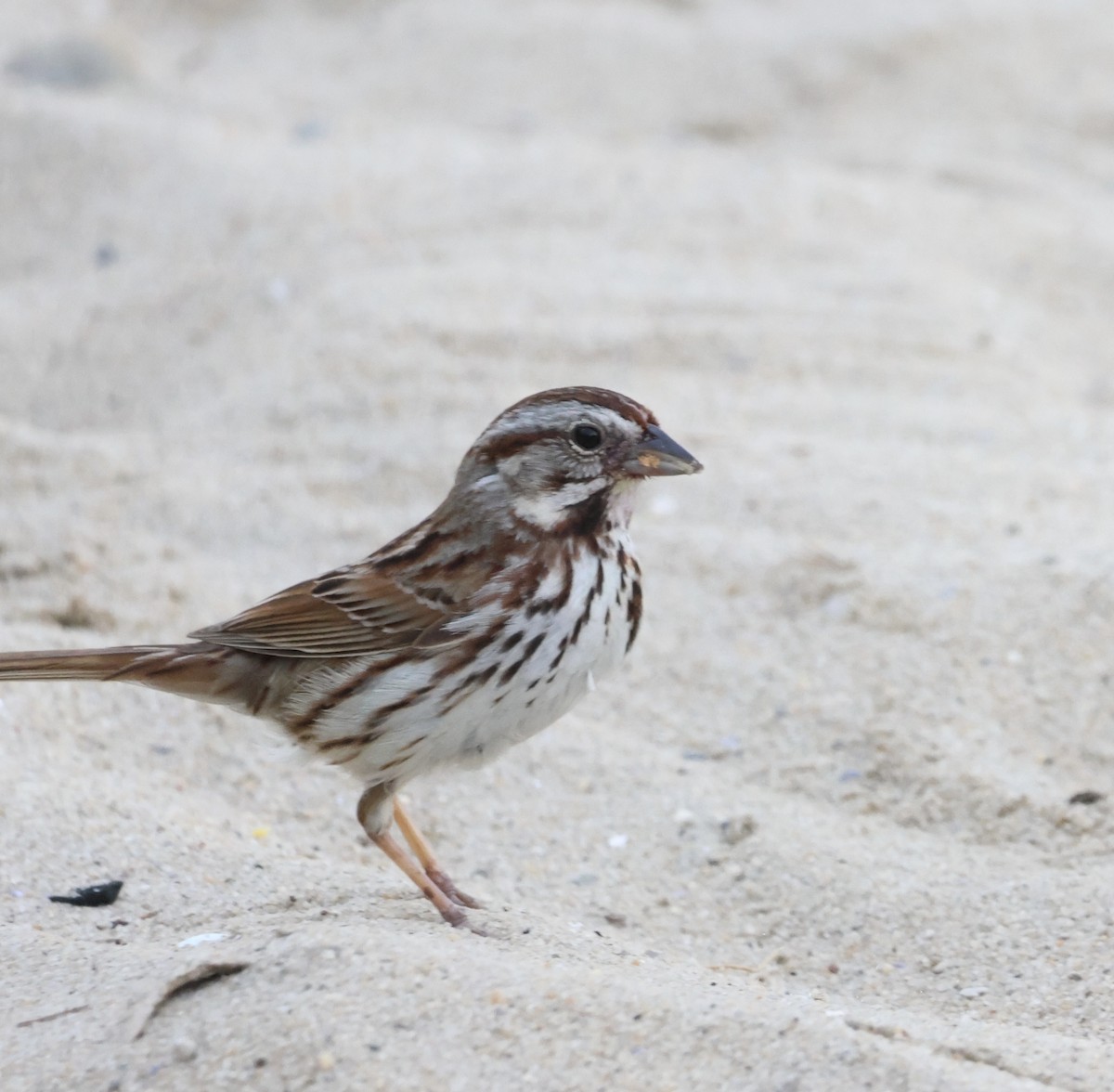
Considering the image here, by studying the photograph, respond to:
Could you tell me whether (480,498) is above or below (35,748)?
above

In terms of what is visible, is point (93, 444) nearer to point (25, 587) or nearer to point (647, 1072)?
point (25, 587)

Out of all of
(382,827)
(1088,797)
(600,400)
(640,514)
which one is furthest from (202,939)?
(640,514)

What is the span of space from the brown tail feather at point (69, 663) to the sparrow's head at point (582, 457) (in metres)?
0.97

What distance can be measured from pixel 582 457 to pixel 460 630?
49 cm

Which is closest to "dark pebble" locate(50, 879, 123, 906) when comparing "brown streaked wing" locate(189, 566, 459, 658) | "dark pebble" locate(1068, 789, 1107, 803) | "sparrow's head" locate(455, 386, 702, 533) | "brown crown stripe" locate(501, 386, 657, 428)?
"brown streaked wing" locate(189, 566, 459, 658)

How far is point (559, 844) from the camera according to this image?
15.1ft

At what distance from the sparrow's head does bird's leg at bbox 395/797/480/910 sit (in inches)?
30.6

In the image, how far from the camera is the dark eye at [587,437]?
4023mm

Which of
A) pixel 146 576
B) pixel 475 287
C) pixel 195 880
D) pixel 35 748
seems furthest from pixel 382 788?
pixel 475 287

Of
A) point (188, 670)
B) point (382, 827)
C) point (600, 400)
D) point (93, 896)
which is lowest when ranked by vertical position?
point (93, 896)

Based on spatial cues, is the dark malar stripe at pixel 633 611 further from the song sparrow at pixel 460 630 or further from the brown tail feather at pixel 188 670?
the brown tail feather at pixel 188 670

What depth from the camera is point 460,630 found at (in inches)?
152

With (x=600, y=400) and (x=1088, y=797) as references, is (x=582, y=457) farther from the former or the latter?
(x=1088, y=797)

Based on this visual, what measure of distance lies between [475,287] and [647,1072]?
5.06 meters
